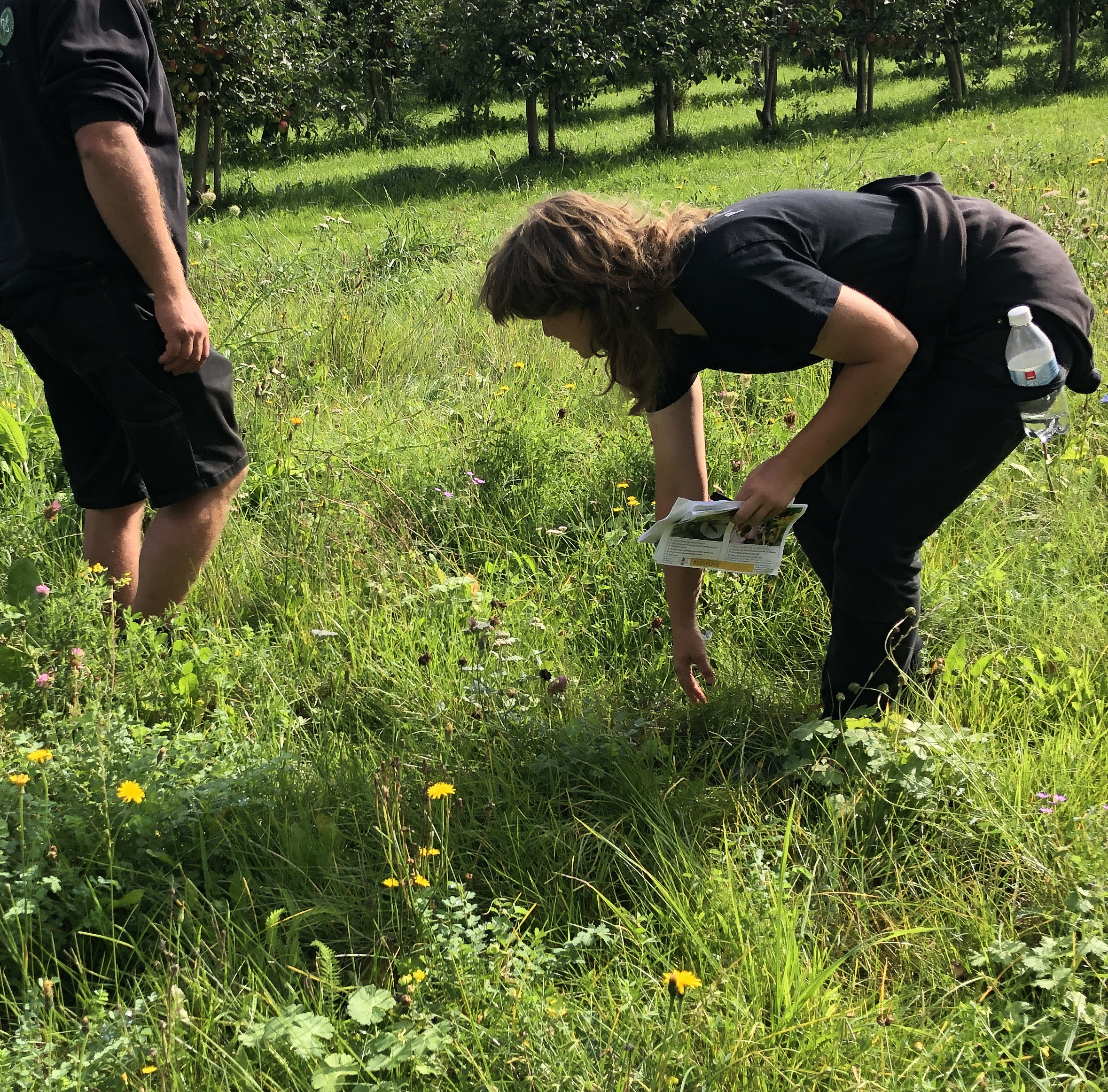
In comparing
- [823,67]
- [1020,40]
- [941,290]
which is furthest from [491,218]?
[1020,40]

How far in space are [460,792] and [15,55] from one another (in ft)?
6.67

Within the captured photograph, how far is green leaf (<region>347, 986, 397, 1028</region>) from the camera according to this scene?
4.98ft

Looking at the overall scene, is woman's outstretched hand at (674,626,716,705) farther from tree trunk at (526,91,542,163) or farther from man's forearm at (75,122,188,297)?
tree trunk at (526,91,542,163)

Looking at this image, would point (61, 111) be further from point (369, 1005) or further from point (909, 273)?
point (369, 1005)

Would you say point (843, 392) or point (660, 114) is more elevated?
point (660, 114)

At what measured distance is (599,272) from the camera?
1.82m

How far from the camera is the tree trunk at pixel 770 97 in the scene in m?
15.5

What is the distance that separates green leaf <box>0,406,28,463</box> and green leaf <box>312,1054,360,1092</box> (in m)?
2.75

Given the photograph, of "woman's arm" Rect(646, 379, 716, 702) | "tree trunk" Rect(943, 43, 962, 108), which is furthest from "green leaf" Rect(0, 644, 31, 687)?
"tree trunk" Rect(943, 43, 962, 108)

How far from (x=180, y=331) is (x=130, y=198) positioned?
0.32 m

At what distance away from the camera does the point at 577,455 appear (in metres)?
3.59

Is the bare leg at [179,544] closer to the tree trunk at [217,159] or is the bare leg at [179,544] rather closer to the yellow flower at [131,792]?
the yellow flower at [131,792]

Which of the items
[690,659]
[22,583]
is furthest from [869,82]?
[22,583]

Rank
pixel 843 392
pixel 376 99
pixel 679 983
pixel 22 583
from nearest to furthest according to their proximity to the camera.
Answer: pixel 679 983 → pixel 843 392 → pixel 22 583 → pixel 376 99
